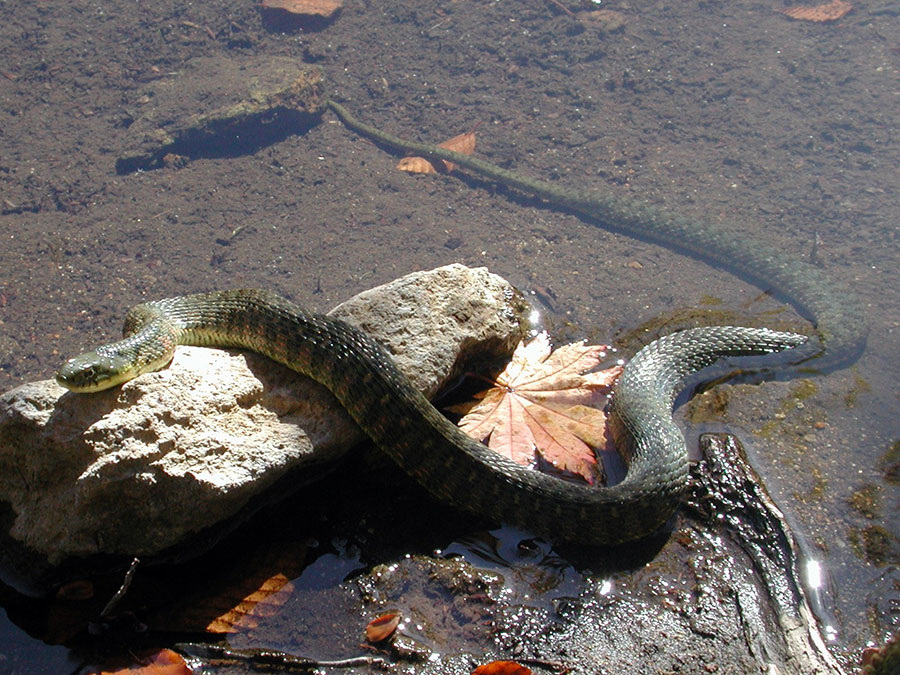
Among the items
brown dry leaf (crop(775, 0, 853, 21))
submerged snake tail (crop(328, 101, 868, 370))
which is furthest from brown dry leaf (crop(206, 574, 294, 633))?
brown dry leaf (crop(775, 0, 853, 21))

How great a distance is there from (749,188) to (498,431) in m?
6.06

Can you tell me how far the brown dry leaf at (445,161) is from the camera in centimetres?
865

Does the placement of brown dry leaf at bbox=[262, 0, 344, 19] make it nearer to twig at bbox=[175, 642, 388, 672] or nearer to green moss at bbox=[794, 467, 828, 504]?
green moss at bbox=[794, 467, 828, 504]

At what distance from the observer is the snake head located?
10.5 ft

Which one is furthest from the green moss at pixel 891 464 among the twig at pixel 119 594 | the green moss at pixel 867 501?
the twig at pixel 119 594

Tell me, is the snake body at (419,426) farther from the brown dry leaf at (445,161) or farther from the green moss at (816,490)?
the brown dry leaf at (445,161)

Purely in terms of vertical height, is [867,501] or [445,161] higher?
[867,501]

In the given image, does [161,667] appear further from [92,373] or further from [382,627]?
[92,373]

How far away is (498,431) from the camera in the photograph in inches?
153

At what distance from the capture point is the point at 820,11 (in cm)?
1130

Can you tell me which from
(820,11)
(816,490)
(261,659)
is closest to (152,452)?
(261,659)

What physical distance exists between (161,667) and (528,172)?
23.3 feet

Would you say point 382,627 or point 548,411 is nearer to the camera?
point 382,627

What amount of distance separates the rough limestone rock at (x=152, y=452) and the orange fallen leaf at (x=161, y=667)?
49cm
